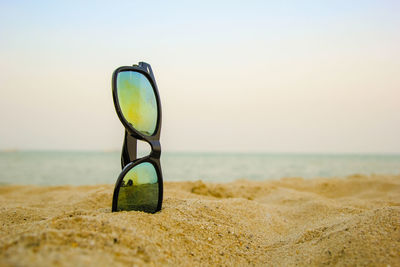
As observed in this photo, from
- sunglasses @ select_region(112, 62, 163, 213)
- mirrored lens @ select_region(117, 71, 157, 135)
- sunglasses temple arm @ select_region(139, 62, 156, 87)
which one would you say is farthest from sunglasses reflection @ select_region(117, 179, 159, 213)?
sunglasses temple arm @ select_region(139, 62, 156, 87)

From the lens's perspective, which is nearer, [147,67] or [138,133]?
[138,133]

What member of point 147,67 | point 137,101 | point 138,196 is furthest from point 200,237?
point 147,67

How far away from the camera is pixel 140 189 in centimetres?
233

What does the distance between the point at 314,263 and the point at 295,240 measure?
1.59 feet

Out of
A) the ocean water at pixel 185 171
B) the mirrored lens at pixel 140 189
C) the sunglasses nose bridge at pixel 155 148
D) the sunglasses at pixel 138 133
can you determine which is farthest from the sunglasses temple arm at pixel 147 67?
the ocean water at pixel 185 171

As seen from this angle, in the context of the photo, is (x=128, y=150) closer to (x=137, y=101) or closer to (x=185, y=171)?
(x=137, y=101)

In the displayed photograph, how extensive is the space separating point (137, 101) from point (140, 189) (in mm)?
708

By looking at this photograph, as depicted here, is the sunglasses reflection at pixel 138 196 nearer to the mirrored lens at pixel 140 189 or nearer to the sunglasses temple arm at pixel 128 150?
the mirrored lens at pixel 140 189

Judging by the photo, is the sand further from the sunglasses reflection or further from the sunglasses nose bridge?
the sunglasses nose bridge

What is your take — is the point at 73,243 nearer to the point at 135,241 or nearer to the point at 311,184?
the point at 135,241

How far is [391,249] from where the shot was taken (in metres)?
1.52

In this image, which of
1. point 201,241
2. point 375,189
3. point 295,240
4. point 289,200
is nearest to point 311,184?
point 375,189

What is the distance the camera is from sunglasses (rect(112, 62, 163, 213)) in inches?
85.3

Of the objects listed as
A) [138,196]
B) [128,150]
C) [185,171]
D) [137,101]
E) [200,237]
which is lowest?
[185,171]
